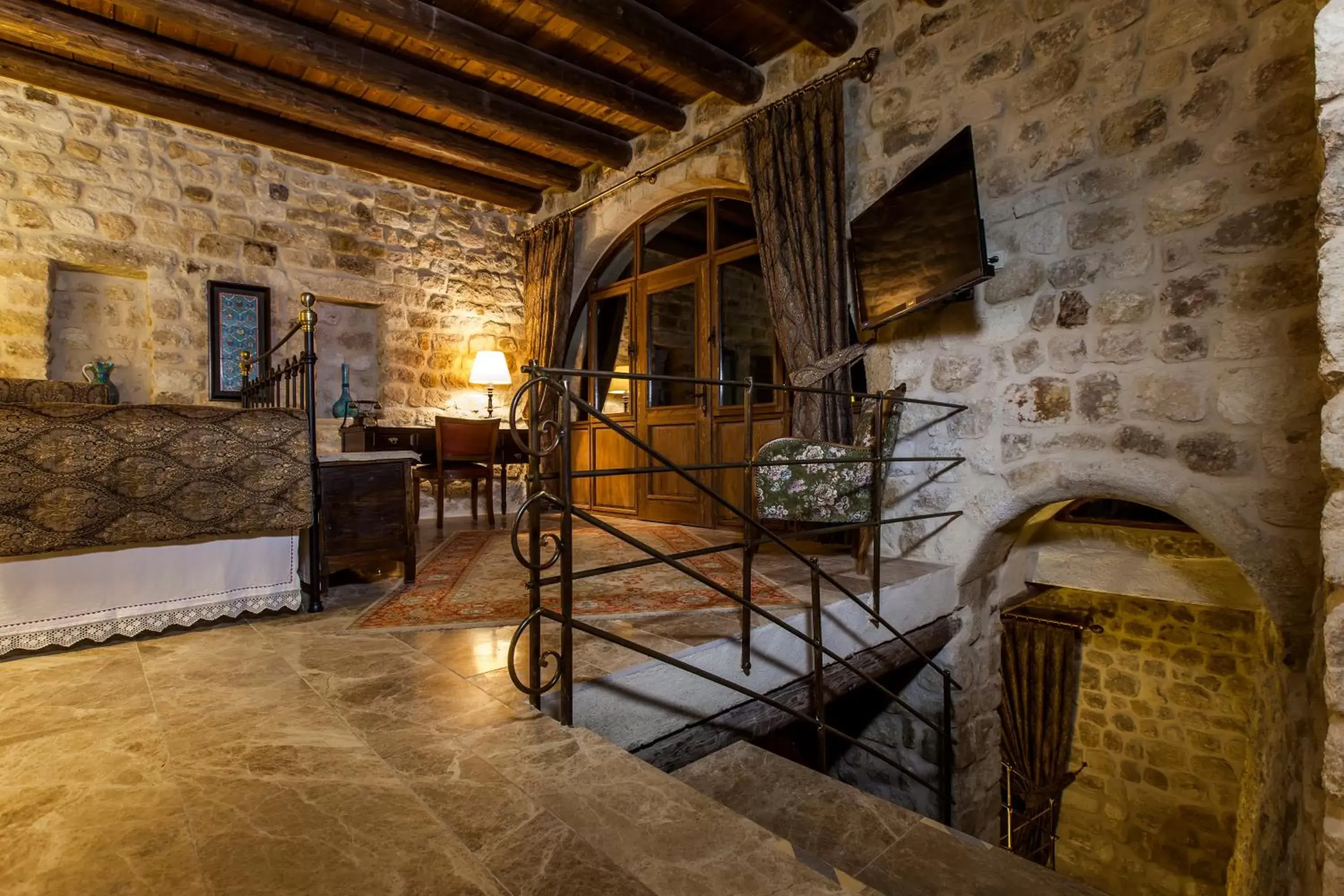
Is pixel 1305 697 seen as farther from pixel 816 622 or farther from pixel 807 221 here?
pixel 807 221

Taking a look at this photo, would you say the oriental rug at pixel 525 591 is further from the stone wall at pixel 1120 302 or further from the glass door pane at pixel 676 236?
the glass door pane at pixel 676 236

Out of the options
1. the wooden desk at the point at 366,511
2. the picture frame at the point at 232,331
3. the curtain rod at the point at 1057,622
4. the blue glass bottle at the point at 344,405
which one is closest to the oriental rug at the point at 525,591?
the wooden desk at the point at 366,511

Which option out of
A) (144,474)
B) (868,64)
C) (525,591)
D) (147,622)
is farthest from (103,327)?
(868,64)

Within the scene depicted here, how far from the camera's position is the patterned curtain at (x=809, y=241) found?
328 cm

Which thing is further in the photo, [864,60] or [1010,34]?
[864,60]

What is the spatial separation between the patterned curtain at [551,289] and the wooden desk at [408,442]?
0.81 metres

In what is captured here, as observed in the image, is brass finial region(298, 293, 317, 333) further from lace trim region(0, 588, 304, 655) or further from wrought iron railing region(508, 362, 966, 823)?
wrought iron railing region(508, 362, 966, 823)

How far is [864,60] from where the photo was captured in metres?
3.27

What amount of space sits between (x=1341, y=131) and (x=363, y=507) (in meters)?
3.06

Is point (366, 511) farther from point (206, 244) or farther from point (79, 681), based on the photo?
point (206, 244)

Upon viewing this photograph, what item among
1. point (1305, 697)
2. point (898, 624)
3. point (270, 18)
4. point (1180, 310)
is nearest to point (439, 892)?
point (898, 624)

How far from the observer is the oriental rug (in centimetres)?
231

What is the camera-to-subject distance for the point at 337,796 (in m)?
1.17

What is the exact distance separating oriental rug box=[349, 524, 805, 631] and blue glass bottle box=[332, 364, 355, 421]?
1669 millimetres
